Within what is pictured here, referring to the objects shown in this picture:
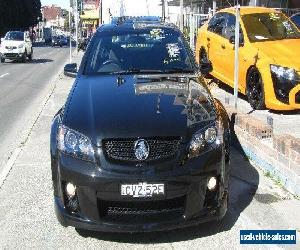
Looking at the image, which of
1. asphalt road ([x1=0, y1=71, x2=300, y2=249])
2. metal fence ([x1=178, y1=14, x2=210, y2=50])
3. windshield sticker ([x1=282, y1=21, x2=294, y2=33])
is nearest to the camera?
asphalt road ([x1=0, y1=71, x2=300, y2=249])

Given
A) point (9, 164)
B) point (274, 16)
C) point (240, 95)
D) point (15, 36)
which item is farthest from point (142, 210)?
point (15, 36)

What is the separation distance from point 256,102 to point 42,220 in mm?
4865

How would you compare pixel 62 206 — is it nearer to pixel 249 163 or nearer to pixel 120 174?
pixel 120 174

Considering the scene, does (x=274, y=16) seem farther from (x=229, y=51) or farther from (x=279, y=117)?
(x=279, y=117)

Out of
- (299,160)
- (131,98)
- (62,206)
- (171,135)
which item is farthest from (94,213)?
(299,160)

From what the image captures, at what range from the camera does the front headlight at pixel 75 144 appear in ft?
12.3

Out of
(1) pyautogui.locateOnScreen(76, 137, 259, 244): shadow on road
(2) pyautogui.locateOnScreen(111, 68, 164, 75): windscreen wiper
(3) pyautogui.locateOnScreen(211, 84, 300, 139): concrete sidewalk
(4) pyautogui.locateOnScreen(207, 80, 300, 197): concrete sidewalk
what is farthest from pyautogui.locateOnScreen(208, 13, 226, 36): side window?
(1) pyautogui.locateOnScreen(76, 137, 259, 244): shadow on road

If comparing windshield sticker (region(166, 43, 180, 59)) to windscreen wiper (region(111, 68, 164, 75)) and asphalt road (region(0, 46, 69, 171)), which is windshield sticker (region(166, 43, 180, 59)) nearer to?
windscreen wiper (region(111, 68, 164, 75))

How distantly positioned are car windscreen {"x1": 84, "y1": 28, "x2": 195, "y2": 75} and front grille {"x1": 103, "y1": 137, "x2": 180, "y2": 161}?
5.79 ft

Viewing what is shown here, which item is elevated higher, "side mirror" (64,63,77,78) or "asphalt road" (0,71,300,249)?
"side mirror" (64,63,77,78)

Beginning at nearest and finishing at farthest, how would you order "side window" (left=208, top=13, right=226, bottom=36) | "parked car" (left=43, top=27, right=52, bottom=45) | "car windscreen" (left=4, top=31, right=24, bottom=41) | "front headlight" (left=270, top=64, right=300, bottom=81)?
1. "front headlight" (left=270, top=64, right=300, bottom=81)
2. "side window" (left=208, top=13, right=226, bottom=36)
3. "car windscreen" (left=4, top=31, right=24, bottom=41)
4. "parked car" (left=43, top=27, right=52, bottom=45)

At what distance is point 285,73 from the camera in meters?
7.63

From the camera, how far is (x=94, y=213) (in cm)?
375

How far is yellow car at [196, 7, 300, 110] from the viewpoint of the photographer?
302 inches
